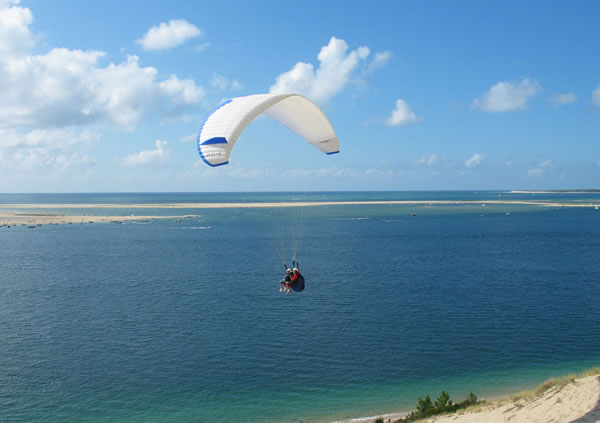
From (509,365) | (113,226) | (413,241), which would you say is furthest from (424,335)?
(113,226)

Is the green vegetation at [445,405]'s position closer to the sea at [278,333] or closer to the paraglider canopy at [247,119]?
the sea at [278,333]

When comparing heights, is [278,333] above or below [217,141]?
below

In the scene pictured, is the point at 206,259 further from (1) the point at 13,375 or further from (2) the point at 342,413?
(2) the point at 342,413

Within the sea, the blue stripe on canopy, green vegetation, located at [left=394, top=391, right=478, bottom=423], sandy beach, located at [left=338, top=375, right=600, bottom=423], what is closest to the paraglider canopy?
the blue stripe on canopy

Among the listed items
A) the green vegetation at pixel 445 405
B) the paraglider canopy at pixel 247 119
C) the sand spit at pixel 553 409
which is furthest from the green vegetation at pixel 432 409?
the paraglider canopy at pixel 247 119

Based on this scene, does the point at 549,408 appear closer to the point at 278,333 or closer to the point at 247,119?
the point at 247,119

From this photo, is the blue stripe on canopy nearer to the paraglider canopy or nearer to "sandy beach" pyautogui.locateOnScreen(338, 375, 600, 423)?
the paraglider canopy

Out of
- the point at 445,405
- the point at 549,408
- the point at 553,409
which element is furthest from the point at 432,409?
the point at 553,409
